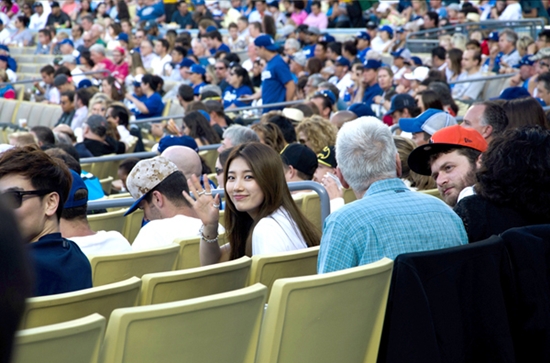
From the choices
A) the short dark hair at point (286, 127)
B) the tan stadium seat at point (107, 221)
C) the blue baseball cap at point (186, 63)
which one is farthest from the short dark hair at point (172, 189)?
the blue baseball cap at point (186, 63)

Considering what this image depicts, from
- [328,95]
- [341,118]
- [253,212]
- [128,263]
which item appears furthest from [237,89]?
[128,263]

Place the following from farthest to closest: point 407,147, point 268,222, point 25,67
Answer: point 25,67 → point 407,147 → point 268,222

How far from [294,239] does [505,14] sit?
12647 mm

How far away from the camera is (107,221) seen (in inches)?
175

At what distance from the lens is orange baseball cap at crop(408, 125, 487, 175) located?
136 inches

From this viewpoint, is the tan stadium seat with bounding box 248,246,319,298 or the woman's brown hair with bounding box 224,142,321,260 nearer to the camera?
the tan stadium seat with bounding box 248,246,319,298

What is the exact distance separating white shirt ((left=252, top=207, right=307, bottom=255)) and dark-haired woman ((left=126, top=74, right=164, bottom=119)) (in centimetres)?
810

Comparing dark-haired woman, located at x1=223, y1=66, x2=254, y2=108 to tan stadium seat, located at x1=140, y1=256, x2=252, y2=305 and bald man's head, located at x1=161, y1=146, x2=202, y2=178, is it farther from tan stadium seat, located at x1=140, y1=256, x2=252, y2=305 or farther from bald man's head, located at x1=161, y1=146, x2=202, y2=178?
tan stadium seat, located at x1=140, y1=256, x2=252, y2=305

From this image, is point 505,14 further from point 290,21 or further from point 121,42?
point 121,42

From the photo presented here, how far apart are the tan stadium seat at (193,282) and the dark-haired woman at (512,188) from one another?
85 centimetres

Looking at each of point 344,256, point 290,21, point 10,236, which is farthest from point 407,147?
point 290,21

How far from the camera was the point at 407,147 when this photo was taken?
4.52m

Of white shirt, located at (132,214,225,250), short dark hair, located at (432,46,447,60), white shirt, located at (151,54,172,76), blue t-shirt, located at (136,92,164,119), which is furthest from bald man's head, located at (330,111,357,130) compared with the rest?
white shirt, located at (151,54,172,76)

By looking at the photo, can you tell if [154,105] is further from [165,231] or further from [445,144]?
[445,144]
